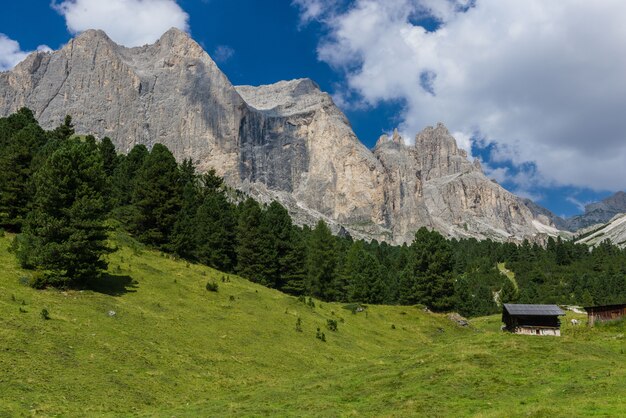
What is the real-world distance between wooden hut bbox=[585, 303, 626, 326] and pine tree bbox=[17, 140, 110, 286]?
6230 centimetres

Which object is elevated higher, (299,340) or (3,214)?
(3,214)

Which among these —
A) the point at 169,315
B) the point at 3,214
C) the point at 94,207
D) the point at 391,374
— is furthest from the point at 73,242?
the point at 391,374

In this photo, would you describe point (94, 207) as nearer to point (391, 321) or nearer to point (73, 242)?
point (73, 242)

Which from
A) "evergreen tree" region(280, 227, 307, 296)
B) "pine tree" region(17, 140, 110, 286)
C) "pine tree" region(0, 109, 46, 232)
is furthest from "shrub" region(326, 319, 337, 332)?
"pine tree" region(0, 109, 46, 232)

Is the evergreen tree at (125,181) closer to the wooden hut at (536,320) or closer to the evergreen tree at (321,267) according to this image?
the evergreen tree at (321,267)

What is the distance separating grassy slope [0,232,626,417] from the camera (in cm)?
2759

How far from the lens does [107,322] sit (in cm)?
3991

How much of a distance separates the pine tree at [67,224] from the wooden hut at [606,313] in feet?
204

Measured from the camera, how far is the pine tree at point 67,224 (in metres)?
44.0

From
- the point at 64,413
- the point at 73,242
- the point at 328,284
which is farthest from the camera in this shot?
the point at 328,284

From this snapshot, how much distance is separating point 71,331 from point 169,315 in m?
11.2

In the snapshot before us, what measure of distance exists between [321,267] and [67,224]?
55.2 m

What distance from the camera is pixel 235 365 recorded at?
40.0 m

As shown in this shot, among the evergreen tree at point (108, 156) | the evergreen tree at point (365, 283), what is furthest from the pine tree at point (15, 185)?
the evergreen tree at point (365, 283)
